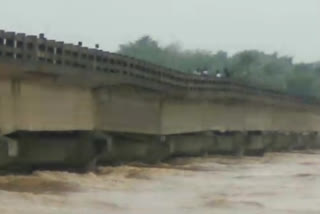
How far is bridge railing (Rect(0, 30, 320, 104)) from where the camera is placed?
23594 millimetres

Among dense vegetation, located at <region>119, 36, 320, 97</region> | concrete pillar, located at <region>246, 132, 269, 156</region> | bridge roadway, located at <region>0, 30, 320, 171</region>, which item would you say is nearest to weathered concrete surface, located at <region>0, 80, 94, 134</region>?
bridge roadway, located at <region>0, 30, 320, 171</region>

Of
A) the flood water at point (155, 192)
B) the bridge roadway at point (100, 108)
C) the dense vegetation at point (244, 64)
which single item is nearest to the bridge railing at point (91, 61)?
the bridge roadway at point (100, 108)

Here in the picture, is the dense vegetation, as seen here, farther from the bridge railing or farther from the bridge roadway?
the bridge railing

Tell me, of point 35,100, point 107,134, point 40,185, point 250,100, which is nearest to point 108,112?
point 107,134

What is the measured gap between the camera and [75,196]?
842 inches

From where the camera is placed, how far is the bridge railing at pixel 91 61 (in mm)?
23594

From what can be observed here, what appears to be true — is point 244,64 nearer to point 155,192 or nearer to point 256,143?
point 256,143

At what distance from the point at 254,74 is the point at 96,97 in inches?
4309

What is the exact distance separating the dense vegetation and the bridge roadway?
7436 cm

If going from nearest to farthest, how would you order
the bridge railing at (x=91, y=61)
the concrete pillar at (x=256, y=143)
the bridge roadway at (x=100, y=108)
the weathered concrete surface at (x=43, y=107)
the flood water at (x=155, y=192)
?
the flood water at (x=155, y=192) → the bridge railing at (x=91, y=61) → the weathered concrete surface at (x=43, y=107) → the bridge roadway at (x=100, y=108) → the concrete pillar at (x=256, y=143)

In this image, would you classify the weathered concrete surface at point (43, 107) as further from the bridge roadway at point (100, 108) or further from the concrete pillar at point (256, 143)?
the concrete pillar at point (256, 143)

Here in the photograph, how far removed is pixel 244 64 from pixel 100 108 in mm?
111181

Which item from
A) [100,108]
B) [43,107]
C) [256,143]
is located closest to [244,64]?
[256,143]

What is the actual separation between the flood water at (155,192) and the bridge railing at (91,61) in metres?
3.86
